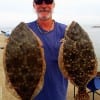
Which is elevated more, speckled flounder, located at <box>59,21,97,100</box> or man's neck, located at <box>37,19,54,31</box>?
man's neck, located at <box>37,19,54,31</box>

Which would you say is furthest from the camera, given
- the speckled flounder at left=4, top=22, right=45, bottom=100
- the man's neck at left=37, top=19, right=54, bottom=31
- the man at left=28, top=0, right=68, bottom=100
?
the man's neck at left=37, top=19, right=54, bottom=31

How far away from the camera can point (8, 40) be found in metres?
2.91

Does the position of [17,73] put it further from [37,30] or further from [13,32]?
[37,30]

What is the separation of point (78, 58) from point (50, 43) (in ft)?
1.60

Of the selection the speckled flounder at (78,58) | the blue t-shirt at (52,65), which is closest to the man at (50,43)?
the blue t-shirt at (52,65)

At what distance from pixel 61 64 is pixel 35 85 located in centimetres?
28

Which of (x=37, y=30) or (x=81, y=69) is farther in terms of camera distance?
(x=37, y=30)

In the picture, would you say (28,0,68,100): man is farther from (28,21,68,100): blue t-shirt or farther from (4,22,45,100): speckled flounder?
(4,22,45,100): speckled flounder

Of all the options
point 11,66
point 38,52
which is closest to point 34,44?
point 38,52

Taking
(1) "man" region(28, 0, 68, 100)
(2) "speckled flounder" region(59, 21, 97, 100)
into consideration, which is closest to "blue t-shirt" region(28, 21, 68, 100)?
(1) "man" region(28, 0, 68, 100)

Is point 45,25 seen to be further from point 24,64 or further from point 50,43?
point 24,64

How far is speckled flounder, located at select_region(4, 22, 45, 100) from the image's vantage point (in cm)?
284

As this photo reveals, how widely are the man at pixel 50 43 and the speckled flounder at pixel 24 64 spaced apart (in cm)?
42

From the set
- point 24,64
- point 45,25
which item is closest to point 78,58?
point 24,64
